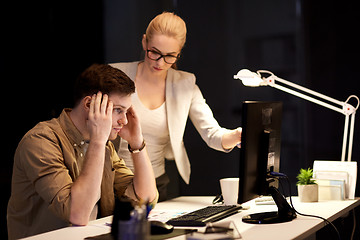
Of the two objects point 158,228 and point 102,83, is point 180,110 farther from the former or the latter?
point 158,228

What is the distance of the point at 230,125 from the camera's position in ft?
11.5

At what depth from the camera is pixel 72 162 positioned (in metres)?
2.10

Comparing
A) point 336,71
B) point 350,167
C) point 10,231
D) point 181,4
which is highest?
point 181,4

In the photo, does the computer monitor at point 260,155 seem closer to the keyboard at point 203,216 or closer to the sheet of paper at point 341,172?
the keyboard at point 203,216

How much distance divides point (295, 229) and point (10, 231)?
1.12m

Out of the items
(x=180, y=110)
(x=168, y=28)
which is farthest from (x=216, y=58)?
(x=168, y=28)

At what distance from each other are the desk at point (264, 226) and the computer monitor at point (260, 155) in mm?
74

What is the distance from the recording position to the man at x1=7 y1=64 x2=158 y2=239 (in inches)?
76.8

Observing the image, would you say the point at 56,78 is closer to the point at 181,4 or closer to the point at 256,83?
the point at 181,4

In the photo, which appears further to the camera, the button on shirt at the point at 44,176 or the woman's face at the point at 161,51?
the woman's face at the point at 161,51

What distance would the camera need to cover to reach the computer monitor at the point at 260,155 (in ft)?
6.29

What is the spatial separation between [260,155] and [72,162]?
738 millimetres

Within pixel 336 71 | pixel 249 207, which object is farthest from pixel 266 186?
pixel 336 71

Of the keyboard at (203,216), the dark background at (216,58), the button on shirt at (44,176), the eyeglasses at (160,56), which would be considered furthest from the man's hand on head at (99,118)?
the dark background at (216,58)
